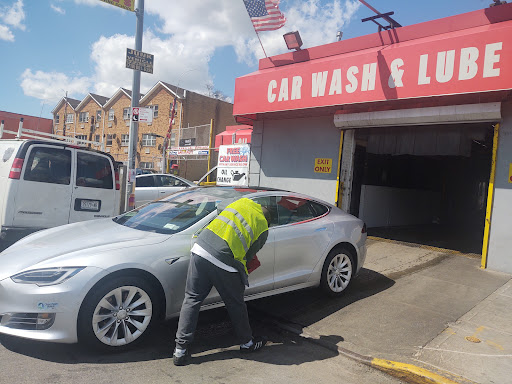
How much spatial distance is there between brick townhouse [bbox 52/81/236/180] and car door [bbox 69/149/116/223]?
58.7 ft

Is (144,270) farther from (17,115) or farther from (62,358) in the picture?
(17,115)

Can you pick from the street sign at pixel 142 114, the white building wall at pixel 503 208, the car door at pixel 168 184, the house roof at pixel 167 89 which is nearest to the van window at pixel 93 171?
the street sign at pixel 142 114

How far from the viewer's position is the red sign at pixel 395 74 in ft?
19.9

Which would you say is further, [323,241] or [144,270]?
[323,241]

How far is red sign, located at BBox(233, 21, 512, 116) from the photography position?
6.07 m

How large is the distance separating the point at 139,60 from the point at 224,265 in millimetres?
7300

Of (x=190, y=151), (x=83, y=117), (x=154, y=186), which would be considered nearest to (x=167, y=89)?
(x=83, y=117)

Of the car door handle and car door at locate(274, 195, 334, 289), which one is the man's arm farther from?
car door at locate(274, 195, 334, 289)

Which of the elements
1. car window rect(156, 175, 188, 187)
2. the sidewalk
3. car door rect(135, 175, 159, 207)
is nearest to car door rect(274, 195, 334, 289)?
the sidewalk

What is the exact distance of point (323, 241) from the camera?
504 cm

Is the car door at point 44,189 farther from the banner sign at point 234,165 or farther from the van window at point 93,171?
the banner sign at point 234,165

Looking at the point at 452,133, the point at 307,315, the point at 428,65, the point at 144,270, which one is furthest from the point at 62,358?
the point at 452,133

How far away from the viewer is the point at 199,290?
11.5 ft

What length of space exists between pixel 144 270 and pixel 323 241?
2.41 metres
